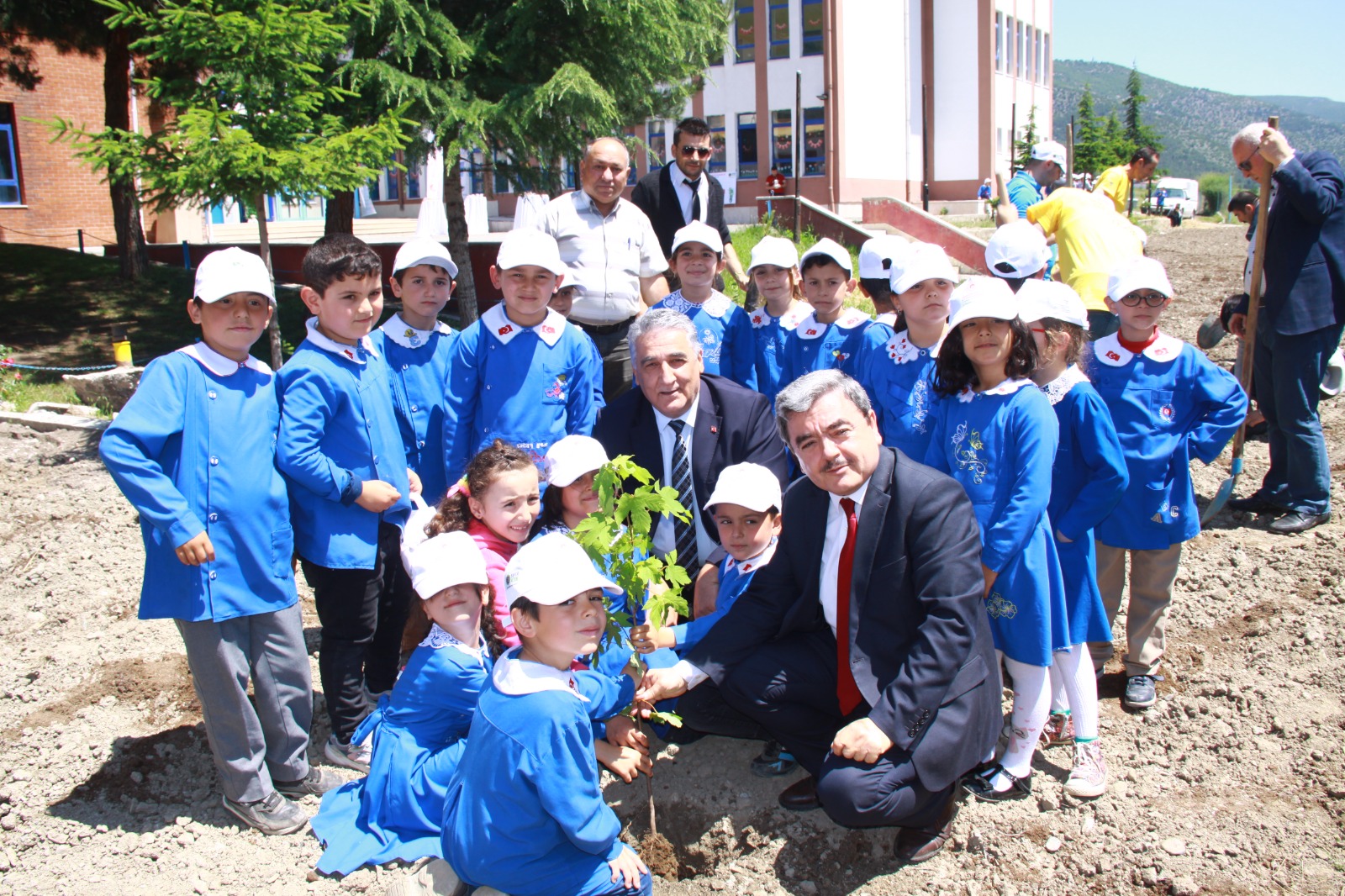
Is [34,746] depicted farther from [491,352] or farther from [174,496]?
[491,352]

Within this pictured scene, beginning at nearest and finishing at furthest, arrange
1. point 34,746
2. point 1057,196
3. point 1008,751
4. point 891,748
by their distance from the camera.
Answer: point 891,748 < point 1008,751 < point 34,746 < point 1057,196

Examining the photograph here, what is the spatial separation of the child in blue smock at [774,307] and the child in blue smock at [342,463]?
1.79 meters

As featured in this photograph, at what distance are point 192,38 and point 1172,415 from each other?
24.1 ft

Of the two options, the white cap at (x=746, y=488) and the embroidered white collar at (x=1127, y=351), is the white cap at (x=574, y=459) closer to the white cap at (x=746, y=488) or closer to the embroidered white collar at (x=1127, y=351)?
the white cap at (x=746, y=488)

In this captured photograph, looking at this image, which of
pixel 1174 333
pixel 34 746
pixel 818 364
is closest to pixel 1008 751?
pixel 818 364

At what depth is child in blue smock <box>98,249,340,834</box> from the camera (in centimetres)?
299

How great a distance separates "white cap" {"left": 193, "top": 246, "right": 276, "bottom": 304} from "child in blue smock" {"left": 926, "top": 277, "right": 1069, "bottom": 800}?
235cm

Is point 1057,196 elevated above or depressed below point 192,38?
below

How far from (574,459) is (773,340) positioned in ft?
4.94

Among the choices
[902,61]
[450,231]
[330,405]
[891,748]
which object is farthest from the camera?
[902,61]

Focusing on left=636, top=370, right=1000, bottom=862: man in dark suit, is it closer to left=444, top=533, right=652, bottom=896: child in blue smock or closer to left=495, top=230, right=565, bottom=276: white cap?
left=444, top=533, right=652, bottom=896: child in blue smock

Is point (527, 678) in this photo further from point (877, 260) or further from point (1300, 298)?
point (1300, 298)

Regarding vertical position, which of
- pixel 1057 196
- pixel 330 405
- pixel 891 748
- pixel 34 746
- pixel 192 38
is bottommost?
pixel 34 746

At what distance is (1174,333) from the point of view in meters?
10.1
